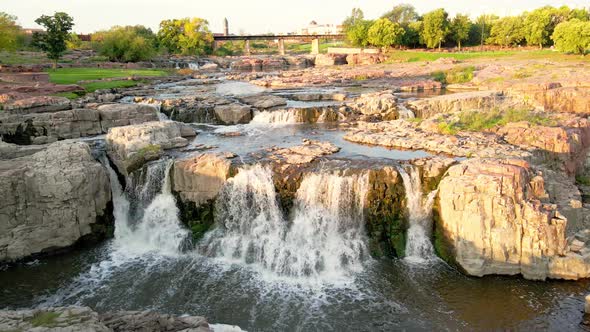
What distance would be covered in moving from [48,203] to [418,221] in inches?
496

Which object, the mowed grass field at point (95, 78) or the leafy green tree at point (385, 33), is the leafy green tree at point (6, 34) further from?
the leafy green tree at point (385, 33)

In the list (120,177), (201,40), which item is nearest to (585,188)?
(120,177)

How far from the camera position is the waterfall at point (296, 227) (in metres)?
14.4

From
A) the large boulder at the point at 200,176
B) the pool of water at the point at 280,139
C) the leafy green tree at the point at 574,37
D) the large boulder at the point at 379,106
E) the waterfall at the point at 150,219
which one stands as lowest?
the waterfall at the point at 150,219

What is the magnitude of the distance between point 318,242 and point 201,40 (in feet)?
247

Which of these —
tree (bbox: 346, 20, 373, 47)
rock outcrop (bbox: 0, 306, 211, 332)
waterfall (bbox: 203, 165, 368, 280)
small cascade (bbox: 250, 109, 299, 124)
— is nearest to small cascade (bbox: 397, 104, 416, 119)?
small cascade (bbox: 250, 109, 299, 124)

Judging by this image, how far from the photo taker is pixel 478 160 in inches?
589

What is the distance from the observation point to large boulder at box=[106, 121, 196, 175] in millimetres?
17984

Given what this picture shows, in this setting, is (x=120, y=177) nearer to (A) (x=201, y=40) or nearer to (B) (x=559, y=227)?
(B) (x=559, y=227)

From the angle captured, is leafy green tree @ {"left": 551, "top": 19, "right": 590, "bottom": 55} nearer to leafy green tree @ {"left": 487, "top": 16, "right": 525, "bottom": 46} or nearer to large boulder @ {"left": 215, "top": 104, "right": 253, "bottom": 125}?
leafy green tree @ {"left": 487, "top": 16, "right": 525, "bottom": 46}

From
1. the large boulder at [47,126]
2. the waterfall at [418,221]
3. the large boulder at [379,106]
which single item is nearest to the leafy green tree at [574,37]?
the large boulder at [379,106]

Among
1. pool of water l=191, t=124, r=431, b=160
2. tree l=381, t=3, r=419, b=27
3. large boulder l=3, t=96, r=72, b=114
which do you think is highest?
tree l=381, t=3, r=419, b=27

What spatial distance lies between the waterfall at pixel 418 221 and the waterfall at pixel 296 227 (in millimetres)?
1471

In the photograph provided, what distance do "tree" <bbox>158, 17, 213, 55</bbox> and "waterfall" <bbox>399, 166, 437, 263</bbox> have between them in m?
72.8
